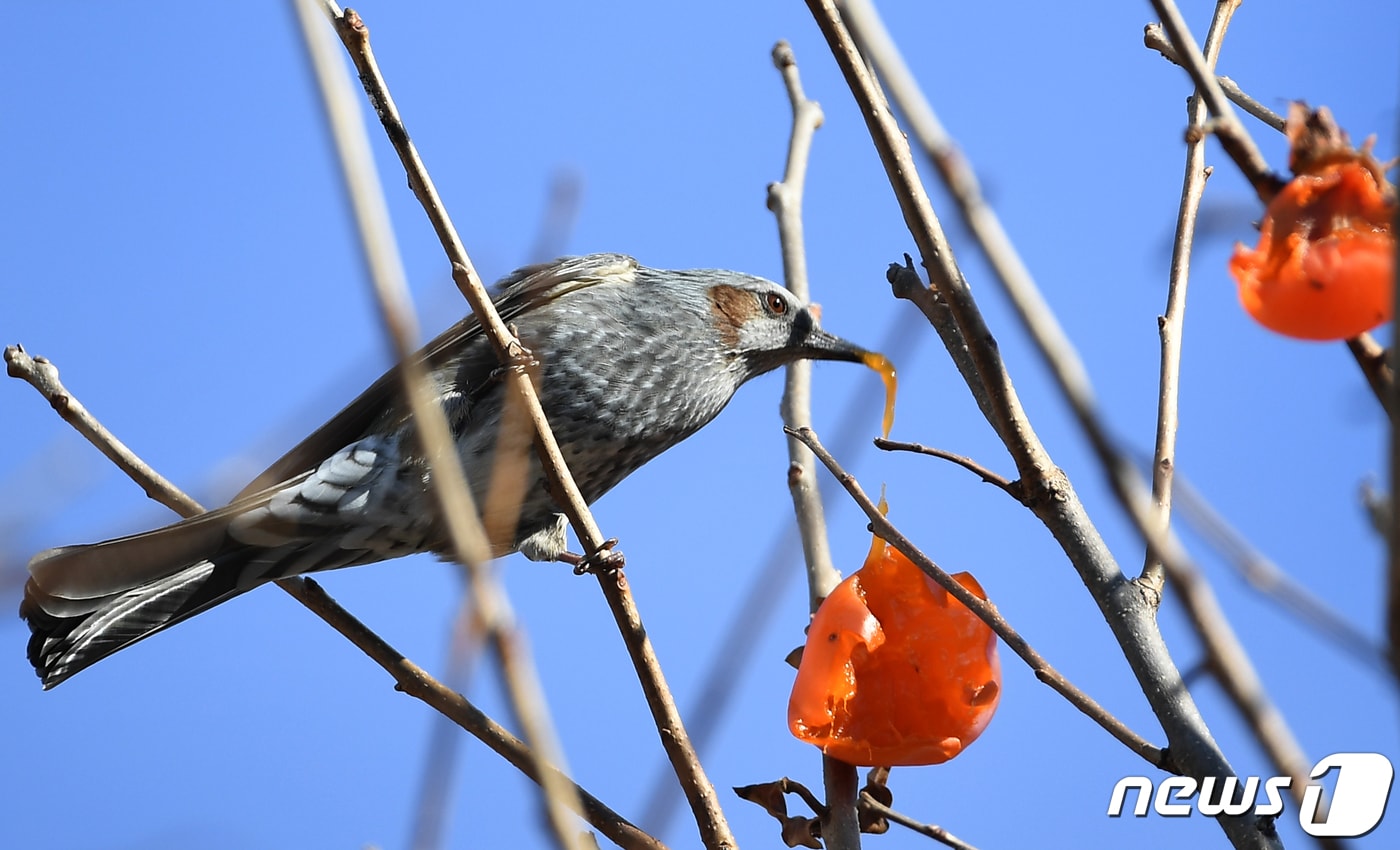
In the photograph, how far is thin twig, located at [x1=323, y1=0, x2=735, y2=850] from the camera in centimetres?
230

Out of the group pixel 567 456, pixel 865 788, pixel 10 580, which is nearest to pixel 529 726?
pixel 10 580

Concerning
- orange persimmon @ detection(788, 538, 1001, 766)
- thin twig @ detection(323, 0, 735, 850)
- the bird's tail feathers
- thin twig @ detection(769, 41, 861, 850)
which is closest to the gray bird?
the bird's tail feathers

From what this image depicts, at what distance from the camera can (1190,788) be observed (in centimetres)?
197

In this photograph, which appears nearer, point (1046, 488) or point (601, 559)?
point (1046, 488)

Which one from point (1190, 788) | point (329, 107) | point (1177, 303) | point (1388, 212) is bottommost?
point (329, 107)

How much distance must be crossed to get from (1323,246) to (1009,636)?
0.81 meters

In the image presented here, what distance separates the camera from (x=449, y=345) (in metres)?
4.65

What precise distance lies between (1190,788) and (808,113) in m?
3.29

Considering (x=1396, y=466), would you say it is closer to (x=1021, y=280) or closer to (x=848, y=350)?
(x=1021, y=280)

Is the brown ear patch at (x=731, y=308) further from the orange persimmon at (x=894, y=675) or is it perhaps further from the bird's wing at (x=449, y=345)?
the orange persimmon at (x=894, y=675)

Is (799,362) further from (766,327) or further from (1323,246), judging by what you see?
(1323,246)

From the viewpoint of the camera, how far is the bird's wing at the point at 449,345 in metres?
4.46

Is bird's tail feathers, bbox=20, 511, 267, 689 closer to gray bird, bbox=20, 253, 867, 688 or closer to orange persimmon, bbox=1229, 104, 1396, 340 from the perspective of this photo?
gray bird, bbox=20, 253, 867, 688

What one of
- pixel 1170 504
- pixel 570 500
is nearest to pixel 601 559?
pixel 570 500
